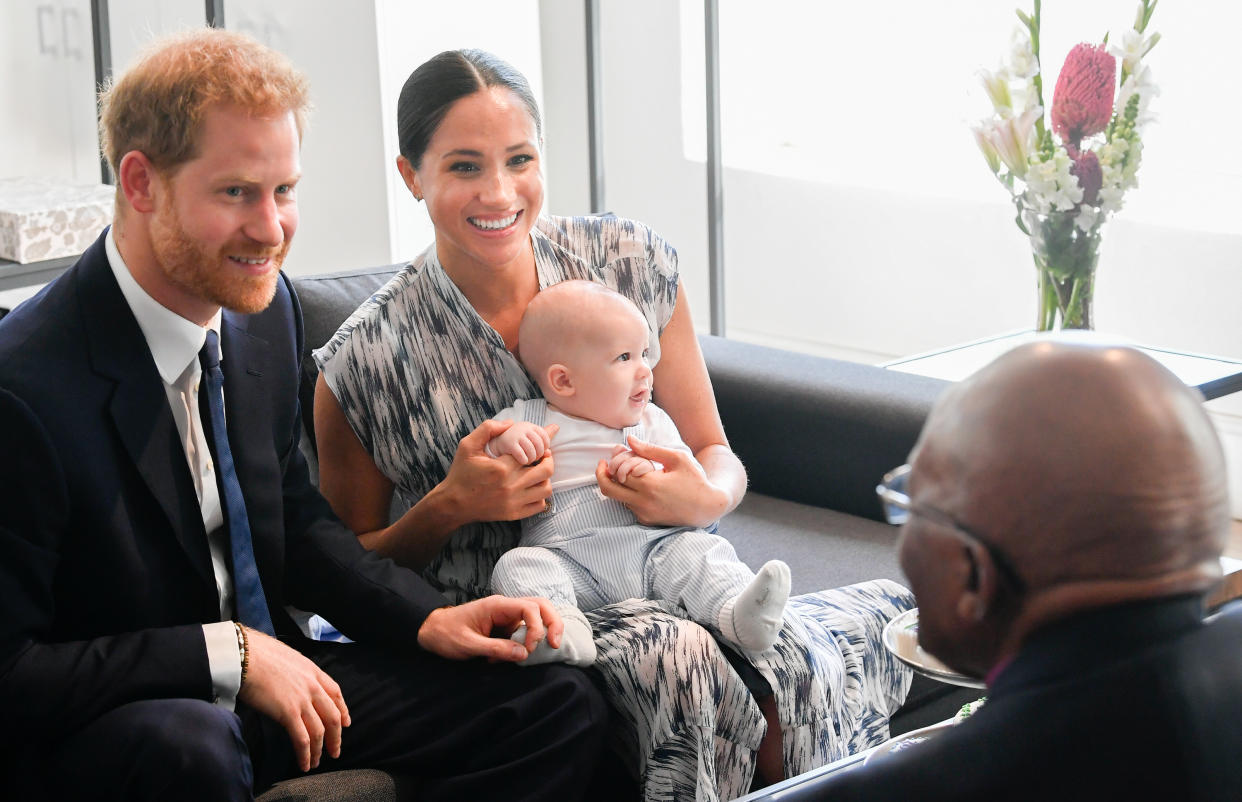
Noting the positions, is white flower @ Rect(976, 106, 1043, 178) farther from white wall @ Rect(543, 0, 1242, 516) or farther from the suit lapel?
the suit lapel

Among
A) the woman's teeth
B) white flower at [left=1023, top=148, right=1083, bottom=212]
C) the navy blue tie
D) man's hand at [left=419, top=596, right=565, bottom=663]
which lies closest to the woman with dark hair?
the woman's teeth

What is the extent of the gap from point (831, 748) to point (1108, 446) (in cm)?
130

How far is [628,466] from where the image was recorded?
2.06m

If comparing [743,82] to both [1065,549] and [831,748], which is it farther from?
[1065,549]

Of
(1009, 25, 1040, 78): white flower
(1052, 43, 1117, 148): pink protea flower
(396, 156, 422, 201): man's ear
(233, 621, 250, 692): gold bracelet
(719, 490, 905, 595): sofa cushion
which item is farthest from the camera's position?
(1009, 25, 1040, 78): white flower

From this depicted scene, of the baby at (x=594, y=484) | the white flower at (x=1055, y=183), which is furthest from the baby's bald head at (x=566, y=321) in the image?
the white flower at (x=1055, y=183)

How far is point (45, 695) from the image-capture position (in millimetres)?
1593

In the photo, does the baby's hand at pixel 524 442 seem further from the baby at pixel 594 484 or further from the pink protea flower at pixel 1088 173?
the pink protea flower at pixel 1088 173

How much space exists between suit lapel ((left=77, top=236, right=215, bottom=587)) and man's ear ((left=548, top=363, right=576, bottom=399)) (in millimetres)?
596

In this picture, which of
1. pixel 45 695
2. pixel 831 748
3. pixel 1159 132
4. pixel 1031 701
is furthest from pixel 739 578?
pixel 1159 132

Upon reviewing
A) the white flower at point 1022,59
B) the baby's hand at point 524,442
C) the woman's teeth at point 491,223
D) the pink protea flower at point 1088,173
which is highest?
the white flower at point 1022,59

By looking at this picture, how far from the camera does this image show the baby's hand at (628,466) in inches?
81.3

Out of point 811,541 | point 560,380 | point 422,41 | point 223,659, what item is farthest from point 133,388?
point 422,41

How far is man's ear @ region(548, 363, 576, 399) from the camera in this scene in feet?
7.07
